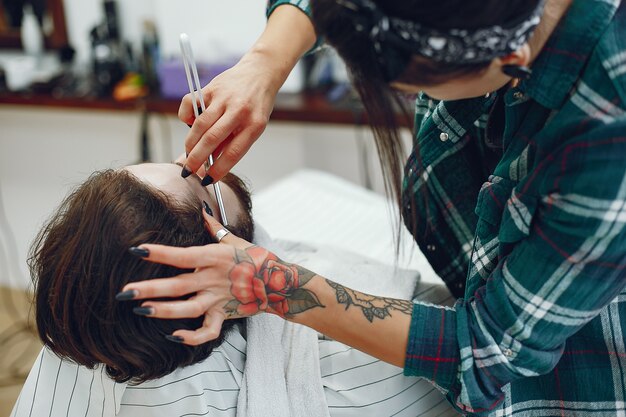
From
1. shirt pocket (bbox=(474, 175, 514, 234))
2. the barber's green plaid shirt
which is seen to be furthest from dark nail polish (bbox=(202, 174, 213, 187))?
shirt pocket (bbox=(474, 175, 514, 234))

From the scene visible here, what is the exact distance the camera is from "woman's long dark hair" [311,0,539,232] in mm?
802

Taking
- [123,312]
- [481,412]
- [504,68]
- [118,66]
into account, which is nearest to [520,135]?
[504,68]

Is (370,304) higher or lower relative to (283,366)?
higher

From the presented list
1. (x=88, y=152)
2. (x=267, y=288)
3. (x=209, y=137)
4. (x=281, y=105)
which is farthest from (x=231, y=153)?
(x=88, y=152)

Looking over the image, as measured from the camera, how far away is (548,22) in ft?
2.96

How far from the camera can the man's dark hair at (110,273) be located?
1078 millimetres

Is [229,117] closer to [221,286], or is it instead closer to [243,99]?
[243,99]

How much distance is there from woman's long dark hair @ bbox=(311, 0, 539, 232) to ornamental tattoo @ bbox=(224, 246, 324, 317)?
0.24 metres

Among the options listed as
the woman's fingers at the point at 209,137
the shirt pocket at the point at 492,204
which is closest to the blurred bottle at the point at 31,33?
the woman's fingers at the point at 209,137

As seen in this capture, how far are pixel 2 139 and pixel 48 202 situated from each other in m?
0.36

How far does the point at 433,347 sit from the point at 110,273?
0.52 metres

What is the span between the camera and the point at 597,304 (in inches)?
36.7

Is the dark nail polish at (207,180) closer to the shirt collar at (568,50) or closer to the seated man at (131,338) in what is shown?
the seated man at (131,338)

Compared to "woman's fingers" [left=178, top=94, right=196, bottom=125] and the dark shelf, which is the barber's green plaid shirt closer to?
"woman's fingers" [left=178, top=94, right=196, bottom=125]
